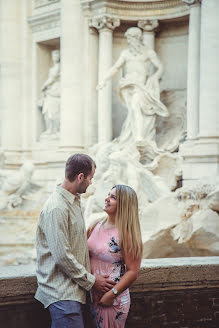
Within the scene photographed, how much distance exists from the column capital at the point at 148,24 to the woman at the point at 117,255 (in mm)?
11535

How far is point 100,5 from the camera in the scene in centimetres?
1375

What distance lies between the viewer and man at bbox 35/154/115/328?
2.67m

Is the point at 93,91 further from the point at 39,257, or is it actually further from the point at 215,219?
the point at 39,257

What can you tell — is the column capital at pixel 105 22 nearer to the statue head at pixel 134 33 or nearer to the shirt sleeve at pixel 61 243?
the statue head at pixel 134 33

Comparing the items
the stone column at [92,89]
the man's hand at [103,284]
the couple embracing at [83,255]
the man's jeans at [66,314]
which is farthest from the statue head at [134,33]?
the man's jeans at [66,314]

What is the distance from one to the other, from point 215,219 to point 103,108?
6.78 m

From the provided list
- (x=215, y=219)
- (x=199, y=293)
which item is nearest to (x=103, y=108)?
(x=215, y=219)

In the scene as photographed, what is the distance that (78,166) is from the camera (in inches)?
109

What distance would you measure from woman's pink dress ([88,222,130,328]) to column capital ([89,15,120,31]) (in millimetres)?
11471

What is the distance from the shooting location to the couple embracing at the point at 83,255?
269cm

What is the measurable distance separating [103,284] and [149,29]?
1188 cm

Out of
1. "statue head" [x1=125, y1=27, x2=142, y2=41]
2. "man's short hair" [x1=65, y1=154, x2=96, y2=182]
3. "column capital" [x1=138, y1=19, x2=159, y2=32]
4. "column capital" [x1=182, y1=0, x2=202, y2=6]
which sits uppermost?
"column capital" [x1=182, y1=0, x2=202, y2=6]

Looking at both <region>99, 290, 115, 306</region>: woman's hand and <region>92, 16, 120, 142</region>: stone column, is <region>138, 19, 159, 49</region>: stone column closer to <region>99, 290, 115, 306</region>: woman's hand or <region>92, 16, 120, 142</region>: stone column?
<region>92, 16, 120, 142</region>: stone column

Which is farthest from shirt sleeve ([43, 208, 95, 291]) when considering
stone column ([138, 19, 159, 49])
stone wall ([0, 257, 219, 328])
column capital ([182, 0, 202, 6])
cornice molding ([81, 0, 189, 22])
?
stone column ([138, 19, 159, 49])
